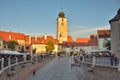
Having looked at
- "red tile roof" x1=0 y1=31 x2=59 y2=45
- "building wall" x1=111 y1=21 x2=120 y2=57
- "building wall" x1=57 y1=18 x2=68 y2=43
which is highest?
"building wall" x1=57 y1=18 x2=68 y2=43

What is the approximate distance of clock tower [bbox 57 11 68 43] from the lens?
180125 millimetres

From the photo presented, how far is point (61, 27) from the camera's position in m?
182

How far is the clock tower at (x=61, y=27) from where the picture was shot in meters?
180

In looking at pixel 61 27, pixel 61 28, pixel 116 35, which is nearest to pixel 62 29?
pixel 61 28

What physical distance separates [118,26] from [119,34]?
6.85ft

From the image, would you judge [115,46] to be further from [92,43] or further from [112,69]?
[92,43]

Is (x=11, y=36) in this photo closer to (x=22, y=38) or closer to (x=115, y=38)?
(x=22, y=38)

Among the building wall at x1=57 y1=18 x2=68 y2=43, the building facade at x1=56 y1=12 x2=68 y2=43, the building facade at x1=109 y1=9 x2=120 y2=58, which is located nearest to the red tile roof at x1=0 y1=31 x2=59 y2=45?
the building wall at x1=57 y1=18 x2=68 y2=43

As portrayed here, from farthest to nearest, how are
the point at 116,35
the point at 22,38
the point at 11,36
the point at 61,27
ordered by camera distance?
1. the point at 61,27
2. the point at 22,38
3. the point at 11,36
4. the point at 116,35

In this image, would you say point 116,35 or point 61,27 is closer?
point 116,35

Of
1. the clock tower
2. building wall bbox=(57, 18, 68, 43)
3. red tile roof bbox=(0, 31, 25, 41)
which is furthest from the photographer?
the clock tower

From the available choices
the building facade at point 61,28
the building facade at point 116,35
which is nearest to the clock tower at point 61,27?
the building facade at point 61,28

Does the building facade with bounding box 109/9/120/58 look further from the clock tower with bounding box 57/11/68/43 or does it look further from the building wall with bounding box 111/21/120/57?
the clock tower with bounding box 57/11/68/43

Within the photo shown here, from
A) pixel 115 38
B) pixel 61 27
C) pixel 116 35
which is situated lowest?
pixel 115 38
